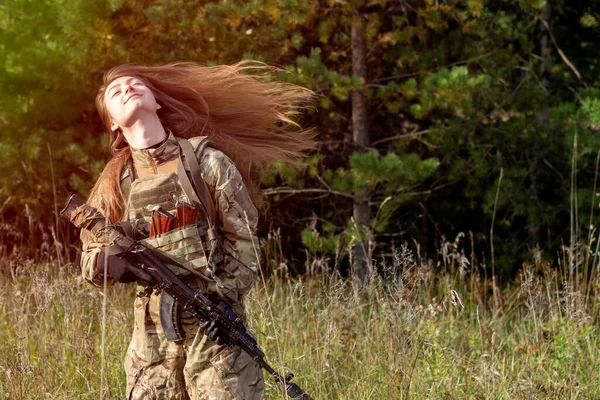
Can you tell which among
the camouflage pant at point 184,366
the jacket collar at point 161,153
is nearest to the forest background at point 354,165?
the camouflage pant at point 184,366

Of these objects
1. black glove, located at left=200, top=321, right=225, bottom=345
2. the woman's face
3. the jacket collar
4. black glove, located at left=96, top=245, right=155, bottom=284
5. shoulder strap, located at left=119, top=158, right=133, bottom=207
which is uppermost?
the woman's face

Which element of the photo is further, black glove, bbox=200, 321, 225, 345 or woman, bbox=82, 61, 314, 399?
woman, bbox=82, 61, 314, 399

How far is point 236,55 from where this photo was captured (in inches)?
276

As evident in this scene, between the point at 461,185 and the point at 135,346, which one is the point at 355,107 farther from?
the point at 135,346

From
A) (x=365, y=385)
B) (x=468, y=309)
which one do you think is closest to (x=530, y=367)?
(x=365, y=385)

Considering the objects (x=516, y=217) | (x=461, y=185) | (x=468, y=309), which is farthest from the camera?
(x=516, y=217)

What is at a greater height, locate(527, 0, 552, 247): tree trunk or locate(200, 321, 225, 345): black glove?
locate(200, 321, 225, 345): black glove

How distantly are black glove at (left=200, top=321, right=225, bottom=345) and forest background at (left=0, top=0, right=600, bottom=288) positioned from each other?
9.97 feet

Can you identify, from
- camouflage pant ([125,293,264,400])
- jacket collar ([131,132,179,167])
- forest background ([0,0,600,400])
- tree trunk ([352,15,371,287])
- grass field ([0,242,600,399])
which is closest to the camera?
camouflage pant ([125,293,264,400])

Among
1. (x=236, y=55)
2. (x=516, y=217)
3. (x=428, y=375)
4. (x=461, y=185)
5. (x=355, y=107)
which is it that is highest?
(x=236, y=55)

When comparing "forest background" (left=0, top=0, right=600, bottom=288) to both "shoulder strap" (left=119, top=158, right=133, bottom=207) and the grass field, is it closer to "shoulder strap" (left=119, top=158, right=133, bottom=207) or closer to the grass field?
the grass field

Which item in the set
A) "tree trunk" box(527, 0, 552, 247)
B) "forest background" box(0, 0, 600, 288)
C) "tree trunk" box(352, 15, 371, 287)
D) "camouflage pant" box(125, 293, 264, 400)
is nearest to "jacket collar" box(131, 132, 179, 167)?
"camouflage pant" box(125, 293, 264, 400)

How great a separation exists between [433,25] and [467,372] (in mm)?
3796

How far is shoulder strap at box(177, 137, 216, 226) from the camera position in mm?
3068
